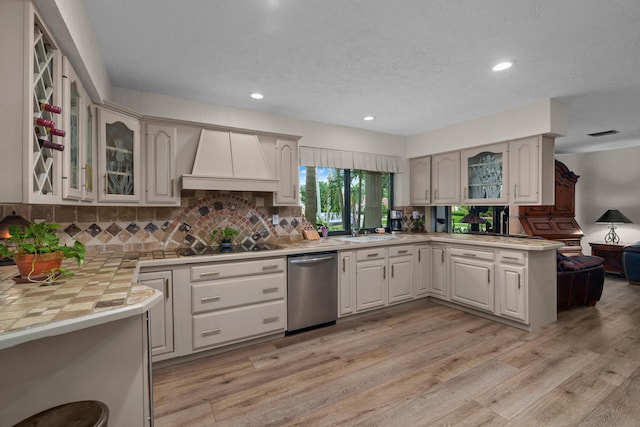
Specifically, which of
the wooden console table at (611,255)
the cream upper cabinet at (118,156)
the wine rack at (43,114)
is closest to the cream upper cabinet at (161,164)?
the cream upper cabinet at (118,156)

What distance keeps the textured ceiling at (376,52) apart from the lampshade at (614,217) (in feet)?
9.15

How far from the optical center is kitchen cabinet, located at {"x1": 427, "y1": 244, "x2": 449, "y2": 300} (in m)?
3.96

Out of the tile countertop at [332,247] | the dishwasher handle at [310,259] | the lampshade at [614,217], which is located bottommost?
the dishwasher handle at [310,259]

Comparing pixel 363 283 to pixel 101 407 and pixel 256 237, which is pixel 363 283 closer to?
pixel 256 237

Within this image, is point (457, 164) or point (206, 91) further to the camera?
point (457, 164)

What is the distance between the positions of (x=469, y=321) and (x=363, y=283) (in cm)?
125

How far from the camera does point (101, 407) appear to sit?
1.02 m

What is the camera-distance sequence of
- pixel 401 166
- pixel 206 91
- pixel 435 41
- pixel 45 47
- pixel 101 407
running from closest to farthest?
1. pixel 101 407
2. pixel 45 47
3. pixel 435 41
4. pixel 206 91
5. pixel 401 166

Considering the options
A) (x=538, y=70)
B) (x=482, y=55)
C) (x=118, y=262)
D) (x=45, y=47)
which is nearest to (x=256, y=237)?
(x=118, y=262)

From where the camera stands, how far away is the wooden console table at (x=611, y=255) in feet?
17.4

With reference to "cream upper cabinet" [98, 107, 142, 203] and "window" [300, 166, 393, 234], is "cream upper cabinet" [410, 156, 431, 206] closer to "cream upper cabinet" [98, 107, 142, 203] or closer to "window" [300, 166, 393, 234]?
"window" [300, 166, 393, 234]

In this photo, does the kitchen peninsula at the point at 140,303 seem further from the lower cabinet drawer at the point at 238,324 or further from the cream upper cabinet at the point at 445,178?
the cream upper cabinet at the point at 445,178

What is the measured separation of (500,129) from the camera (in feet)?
12.0

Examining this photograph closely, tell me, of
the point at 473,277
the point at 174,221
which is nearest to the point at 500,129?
the point at 473,277
